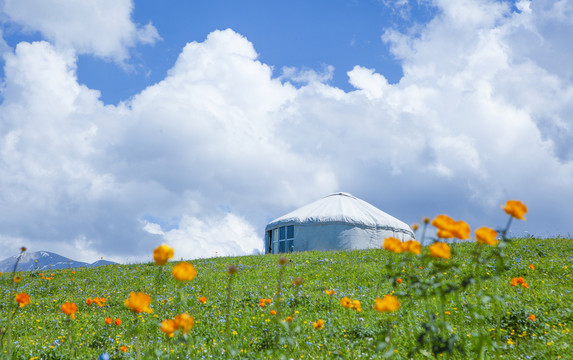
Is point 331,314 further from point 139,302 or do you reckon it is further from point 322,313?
point 139,302

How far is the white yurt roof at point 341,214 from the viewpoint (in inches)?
1125

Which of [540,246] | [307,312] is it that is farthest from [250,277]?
[540,246]

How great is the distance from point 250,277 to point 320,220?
15.8 metres

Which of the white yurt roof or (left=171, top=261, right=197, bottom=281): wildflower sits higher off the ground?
the white yurt roof

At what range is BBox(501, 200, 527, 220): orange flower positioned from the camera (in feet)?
9.60

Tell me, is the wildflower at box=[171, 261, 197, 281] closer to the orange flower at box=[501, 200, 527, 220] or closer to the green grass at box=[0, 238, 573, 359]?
the green grass at box=[0, 238, 573, 359]

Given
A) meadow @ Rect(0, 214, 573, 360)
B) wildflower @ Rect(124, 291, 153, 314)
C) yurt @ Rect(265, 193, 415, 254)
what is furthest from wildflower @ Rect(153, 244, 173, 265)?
yurt @ Rect(265, 193, 415, 254)

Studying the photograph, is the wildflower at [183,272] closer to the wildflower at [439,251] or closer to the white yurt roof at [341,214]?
the wildflower at [439,251]

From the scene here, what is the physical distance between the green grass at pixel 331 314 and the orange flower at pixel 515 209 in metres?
0.34

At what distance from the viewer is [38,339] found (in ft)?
25.0

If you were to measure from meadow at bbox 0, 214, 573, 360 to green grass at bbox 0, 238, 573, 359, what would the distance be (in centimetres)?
3

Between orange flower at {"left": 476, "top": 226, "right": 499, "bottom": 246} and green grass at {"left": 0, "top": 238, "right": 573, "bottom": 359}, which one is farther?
green grass at {"left": 0, "top": 238, "right": 573, "bottom": 359}

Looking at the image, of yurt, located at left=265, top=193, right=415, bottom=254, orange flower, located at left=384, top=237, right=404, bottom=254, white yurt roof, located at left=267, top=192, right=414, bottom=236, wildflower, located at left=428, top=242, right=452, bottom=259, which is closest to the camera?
wildflower, located at left=428, top=242, right=452, bottom=259

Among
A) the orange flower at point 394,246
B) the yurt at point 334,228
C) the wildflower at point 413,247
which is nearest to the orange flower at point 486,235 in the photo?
the wildflower at point 413,247
